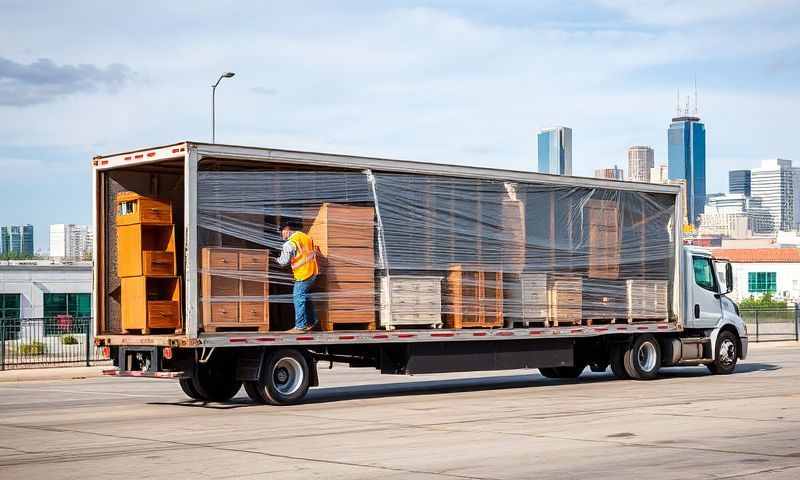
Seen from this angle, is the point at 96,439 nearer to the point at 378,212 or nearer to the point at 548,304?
the point at 378,212

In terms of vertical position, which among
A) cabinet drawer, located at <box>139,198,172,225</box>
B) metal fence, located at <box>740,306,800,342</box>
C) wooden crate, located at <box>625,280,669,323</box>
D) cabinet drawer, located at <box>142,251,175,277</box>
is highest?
cabinet drawer, located at <box>139,198,172,225</box>

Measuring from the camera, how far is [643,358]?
23.0m

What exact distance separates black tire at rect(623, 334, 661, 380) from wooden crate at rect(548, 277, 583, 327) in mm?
1775

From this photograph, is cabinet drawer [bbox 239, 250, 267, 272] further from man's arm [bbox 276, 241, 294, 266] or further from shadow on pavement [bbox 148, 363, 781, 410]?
shadow on pavement [bbox 148, 363, 781, 410]

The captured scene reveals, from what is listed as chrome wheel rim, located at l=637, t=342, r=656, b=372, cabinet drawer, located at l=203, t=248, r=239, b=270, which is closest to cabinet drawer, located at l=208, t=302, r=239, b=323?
cabinet drawer, located at l=203, t=248, r=239, b=270

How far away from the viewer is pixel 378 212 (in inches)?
730

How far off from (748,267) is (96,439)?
8886cm

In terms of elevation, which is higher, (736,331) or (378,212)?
(378,212)

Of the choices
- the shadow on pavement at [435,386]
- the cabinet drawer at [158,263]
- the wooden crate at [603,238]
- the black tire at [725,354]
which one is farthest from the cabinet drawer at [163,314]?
the black tire at [725,354]

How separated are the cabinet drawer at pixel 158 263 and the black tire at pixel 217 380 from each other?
1481mm

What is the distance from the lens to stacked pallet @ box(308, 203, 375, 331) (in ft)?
59.1

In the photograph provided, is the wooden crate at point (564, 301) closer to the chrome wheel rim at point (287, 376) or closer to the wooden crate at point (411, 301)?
the wooden crate at point (411, 301)

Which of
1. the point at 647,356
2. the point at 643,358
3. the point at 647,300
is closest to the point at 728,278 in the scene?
the point at 647,300

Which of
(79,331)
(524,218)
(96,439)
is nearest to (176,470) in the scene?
(96,439)
